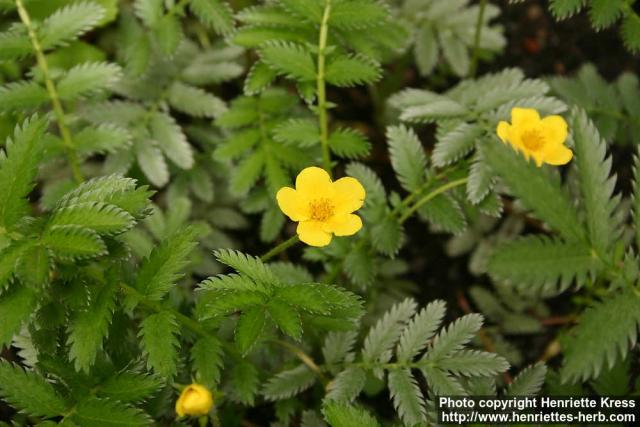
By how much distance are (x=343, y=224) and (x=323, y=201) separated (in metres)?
0.08

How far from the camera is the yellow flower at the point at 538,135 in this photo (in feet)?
5.52

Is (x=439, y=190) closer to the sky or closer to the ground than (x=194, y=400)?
closer to the sky

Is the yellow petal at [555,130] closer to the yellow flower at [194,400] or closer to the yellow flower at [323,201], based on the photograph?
the yellow flower at [323,201]

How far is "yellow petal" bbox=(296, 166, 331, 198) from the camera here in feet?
5.26

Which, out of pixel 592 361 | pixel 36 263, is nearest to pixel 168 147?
pixel 36 263

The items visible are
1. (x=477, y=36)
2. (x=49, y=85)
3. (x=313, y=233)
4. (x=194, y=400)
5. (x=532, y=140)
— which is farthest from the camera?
(x=477, y=36)

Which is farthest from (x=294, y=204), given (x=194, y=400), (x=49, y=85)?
(x=49, y=85)

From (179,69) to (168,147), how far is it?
40cm

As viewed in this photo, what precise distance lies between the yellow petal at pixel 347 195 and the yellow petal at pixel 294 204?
8cm

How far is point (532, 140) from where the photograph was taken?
168 cm

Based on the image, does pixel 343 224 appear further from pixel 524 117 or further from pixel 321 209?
pixel 524 117

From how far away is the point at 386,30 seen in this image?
6.68 feet

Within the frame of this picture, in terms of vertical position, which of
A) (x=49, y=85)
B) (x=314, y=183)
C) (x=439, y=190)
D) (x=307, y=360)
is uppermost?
(x=49, y=85)

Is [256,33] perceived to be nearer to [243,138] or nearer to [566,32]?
[243,138]
